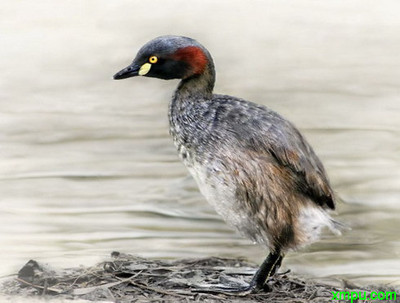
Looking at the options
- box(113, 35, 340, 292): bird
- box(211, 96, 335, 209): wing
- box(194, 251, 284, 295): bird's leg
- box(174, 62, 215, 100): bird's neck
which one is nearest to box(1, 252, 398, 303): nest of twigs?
box(194, 251, 284, 295): bird's leg

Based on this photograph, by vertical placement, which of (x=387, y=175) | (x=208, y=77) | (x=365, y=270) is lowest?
(x=365, y=270)

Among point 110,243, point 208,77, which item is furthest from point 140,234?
point 208,77

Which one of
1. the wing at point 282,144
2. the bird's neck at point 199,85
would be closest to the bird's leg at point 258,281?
the wing at point 282,144

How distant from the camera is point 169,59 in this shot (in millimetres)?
4969

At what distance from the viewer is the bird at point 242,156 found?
4.86 m

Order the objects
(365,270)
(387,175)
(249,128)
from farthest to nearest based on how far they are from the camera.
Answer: (387,175)
(365,270)
(249,128)

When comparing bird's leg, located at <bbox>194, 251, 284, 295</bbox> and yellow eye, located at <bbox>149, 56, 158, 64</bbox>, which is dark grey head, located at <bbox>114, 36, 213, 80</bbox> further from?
bird's leg, located at <bbox>194, 251, 284, 295</bbox>

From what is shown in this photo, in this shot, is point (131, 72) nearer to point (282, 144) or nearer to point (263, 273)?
point (282, 144)

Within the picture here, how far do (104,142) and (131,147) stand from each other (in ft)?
0.66

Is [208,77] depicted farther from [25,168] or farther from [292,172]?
[25,168]

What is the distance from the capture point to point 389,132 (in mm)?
6652

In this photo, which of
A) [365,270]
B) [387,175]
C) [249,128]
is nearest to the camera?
[249,128]

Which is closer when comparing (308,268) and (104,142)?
(308,268)

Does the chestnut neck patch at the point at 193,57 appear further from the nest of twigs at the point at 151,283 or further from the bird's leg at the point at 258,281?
the nest of twigs at the point at 151,283
